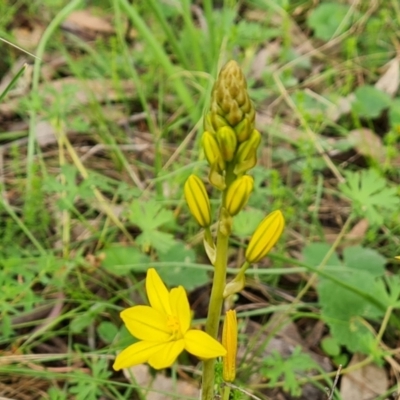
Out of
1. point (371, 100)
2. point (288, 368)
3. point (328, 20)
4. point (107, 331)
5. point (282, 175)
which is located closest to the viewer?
point (288, 368)

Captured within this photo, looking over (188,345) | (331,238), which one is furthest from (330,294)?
(188,345)

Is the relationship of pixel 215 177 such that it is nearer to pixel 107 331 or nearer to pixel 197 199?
pixel 197 199

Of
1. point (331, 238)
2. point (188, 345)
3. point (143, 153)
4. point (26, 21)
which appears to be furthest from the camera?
point (26, 21)

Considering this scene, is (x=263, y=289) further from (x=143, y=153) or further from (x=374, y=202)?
(x=143, y=153)

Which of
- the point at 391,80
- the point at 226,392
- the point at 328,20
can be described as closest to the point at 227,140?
the point at 226,392

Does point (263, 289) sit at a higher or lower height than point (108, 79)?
lower

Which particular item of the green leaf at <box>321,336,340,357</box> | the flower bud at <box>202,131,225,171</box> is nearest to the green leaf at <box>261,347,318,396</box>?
the green leaf at <box>321,336,340,357</box>

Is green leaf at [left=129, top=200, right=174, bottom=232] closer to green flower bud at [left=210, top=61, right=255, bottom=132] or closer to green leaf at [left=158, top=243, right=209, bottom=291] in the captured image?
green leaf at [left=158, top=243, right=209, bottom=291]
